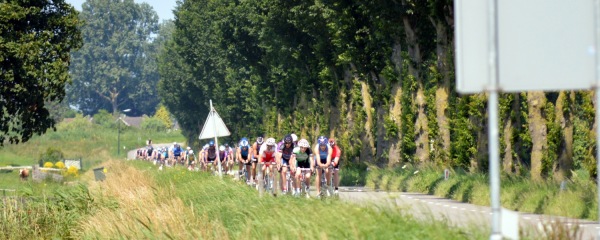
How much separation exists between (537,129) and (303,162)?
6.23 metres

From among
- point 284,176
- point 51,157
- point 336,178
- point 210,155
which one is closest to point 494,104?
point 336,178

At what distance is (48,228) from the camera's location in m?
28.4

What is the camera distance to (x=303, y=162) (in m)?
31.2

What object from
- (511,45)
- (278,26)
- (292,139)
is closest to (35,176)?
(278,26)

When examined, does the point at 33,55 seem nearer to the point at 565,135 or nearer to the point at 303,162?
the point at 303,162

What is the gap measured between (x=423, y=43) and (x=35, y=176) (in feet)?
87.3

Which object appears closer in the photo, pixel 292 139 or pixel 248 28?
pixel 292 139

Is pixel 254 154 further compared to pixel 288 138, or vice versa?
pixel 254 154

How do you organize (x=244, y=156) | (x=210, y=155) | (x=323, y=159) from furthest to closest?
(x=210, y=155), (x=244, y=156), (x=323, y=159)

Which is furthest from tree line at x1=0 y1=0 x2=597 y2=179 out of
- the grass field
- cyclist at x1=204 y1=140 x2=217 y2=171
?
the grass field

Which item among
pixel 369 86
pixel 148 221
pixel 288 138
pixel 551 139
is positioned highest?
pixel 369 86

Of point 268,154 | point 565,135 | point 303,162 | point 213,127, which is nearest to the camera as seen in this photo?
point 303,162

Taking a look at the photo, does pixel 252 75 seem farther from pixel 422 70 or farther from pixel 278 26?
pixel 422 70

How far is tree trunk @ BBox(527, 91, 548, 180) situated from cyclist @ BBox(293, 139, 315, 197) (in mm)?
5704
